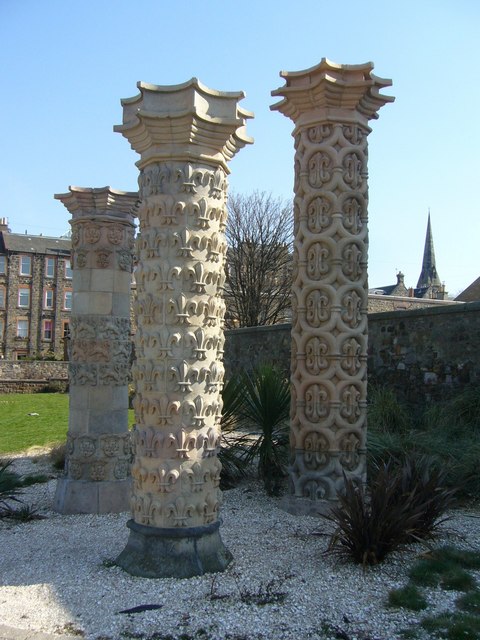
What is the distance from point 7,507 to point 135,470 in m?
3.00

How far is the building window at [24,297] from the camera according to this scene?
153 feet

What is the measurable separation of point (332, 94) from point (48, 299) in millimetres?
43393

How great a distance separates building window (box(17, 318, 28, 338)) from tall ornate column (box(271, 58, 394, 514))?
42.4m

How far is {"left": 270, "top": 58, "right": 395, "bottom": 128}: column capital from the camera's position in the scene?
6633mm

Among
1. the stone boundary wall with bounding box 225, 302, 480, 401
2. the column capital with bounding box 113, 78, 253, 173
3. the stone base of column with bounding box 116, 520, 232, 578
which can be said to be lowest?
the stone base of column with bounding box 116, 520, 232, 578

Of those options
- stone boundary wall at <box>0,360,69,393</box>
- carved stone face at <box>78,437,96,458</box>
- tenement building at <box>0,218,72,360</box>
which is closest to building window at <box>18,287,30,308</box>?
tenement building at <box>0,218,72,360</box>

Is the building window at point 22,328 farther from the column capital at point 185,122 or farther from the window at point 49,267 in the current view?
the column capital at point 185,122

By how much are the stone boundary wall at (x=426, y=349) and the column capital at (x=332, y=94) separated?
479cm

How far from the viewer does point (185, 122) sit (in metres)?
5.07

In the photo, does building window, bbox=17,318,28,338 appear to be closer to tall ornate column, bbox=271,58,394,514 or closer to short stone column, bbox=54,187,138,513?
short stone column, bbox=54,187,138,513

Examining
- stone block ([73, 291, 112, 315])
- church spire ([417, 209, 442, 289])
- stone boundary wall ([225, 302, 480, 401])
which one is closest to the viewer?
stone block ([73, 291, 112, 315])

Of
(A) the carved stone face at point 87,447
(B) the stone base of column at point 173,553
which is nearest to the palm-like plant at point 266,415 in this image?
(A) the carved stone face at point 87,447

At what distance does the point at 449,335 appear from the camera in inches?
438

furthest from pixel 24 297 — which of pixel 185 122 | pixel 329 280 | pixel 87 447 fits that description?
pixel 185 122
